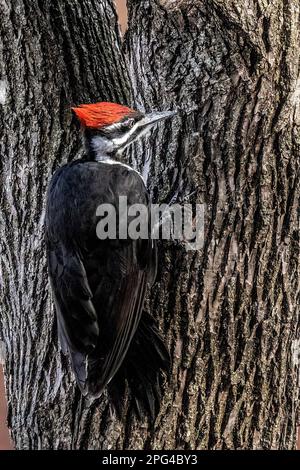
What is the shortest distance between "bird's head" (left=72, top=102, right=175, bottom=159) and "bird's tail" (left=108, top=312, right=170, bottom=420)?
80 centimetres

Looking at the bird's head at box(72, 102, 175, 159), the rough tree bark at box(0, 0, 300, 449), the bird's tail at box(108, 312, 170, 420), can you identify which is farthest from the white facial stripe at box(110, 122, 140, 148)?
the bird's tail at box(108, 312, 170, 420)

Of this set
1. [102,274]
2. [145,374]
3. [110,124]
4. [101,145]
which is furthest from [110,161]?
[145,374]

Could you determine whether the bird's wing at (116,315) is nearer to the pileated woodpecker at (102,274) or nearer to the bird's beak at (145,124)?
the pileated woodpecker at (102,274)

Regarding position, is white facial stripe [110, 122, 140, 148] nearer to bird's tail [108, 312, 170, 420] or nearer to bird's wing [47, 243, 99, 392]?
bird's wing [47, 243, 99, 392]

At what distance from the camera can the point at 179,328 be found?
3078 millimetres

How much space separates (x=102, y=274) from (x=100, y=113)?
26.9 inches

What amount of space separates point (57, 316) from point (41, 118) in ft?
2.88

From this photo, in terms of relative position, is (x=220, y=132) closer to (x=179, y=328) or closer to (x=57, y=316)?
(x=179, y=328)

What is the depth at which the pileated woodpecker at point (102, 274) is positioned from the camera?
3049 millimetres

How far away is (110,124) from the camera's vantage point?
3344 millimetres

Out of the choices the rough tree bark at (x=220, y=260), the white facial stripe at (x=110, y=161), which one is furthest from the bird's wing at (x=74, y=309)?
the white facial stripe at (x=110, y=161)

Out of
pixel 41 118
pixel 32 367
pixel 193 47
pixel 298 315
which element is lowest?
pixel 32 367

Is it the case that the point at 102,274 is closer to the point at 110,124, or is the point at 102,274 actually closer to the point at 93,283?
the point at 93,283
